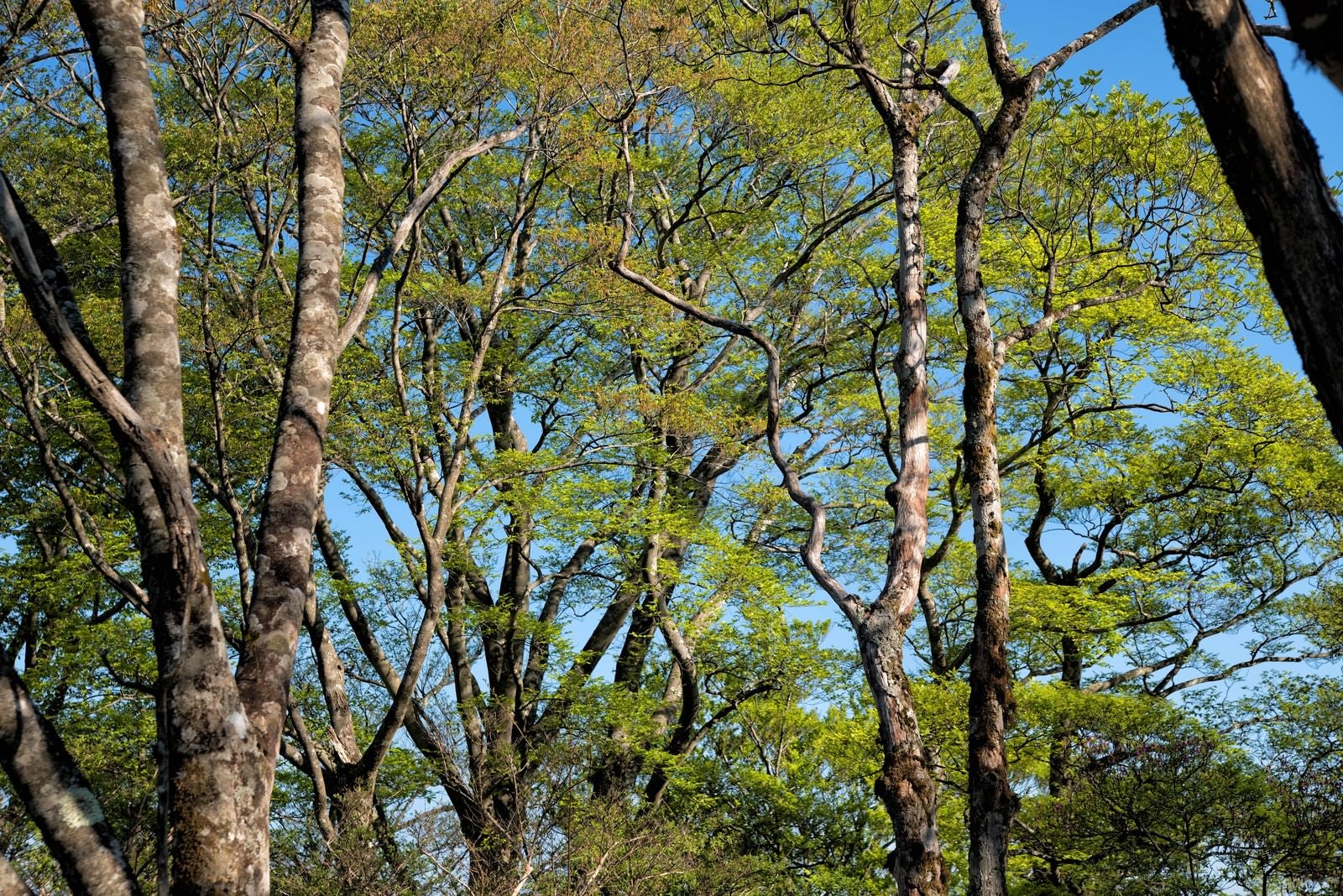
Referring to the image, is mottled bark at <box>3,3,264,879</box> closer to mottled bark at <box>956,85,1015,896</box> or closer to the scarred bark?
the scarred bark

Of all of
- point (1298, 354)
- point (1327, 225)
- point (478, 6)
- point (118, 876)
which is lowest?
point (118, 876)

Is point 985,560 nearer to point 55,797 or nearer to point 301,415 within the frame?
point 301,415

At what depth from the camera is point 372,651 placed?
43.6 ft

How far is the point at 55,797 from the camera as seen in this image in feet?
8.74

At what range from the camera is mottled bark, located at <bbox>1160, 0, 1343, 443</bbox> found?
181 centimetres

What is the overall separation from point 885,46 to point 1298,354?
1377cm

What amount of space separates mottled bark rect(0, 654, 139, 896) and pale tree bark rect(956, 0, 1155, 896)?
11.5 ft

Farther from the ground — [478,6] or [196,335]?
[478,6]

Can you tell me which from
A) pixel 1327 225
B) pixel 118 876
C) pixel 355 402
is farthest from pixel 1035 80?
pixel 355 402

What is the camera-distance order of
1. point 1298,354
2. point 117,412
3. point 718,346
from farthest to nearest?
point 718,346, point 117,412, point 1298,354

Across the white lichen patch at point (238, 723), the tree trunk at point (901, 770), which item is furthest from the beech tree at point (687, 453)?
the white lichen patch at point (238, 723)

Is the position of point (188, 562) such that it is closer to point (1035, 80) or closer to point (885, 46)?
point (1035, 80)

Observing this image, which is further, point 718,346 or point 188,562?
point 718,346

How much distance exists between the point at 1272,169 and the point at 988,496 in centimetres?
366
